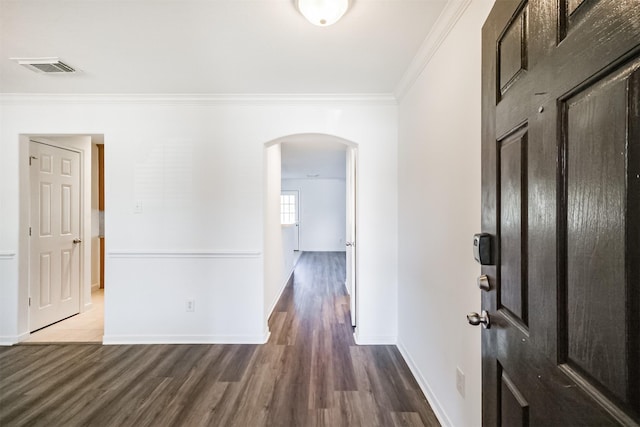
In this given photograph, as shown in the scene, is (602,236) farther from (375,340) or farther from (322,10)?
(375,340)

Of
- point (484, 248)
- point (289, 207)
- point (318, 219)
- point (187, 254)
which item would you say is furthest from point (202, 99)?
point (318, 219)

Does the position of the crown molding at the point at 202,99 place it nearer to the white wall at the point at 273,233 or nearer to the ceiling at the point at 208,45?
the ceiling at the point at 208,45

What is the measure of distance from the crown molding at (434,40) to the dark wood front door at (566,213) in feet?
2.81

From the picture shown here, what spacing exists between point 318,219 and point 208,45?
7.30 m

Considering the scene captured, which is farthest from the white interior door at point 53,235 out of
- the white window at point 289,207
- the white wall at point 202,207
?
the white window at point 289,207

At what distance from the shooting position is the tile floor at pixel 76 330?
287cm

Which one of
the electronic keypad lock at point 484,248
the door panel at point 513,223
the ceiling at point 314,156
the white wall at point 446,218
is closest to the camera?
the door panel at point 513,223

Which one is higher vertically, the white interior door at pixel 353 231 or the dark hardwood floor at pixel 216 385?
the white interior door at pixel 353 231

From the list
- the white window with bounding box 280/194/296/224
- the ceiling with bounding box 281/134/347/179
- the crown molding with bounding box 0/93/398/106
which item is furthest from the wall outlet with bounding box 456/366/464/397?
the white window with bounding box 280/194/296/224

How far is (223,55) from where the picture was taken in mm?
2066

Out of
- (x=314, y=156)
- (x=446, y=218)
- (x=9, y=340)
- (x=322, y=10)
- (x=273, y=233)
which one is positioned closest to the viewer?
(x=322, y=10)

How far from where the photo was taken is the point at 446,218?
5.51 feet

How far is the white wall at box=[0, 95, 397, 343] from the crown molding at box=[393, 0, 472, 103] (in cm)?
47

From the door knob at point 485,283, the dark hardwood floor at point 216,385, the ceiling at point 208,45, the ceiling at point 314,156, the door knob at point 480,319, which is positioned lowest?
the dark hardwood floor at point 216,385
